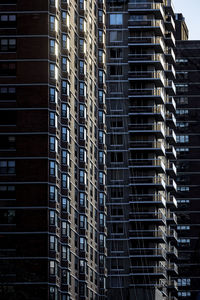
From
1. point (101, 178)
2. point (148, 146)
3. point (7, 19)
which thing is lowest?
point (101, 178)

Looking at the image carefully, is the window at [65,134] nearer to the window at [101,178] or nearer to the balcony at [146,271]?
the window at [101,178]

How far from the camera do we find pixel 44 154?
14988cm

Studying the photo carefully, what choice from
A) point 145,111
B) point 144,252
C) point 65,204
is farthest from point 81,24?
point 144,252

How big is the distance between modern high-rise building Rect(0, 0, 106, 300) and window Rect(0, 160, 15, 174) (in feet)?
0.39

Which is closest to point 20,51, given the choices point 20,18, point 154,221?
point 20,18

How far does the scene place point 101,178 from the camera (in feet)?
589

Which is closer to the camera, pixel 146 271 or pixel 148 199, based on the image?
pixel 146 271

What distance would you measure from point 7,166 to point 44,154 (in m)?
4.67

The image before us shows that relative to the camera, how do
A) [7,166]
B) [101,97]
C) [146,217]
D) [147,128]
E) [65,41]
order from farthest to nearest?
[147,128] → [146,217] → [101,97] → [65,41] → [7,166]

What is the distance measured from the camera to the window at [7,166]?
149m

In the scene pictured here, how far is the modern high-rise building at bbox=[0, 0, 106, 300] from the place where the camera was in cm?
14675

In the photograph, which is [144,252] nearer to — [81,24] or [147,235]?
[147,235]

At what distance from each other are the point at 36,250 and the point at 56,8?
3100cm

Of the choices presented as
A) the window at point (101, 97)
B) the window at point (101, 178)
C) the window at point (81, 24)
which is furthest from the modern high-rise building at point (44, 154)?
the window at point (101, 97)
